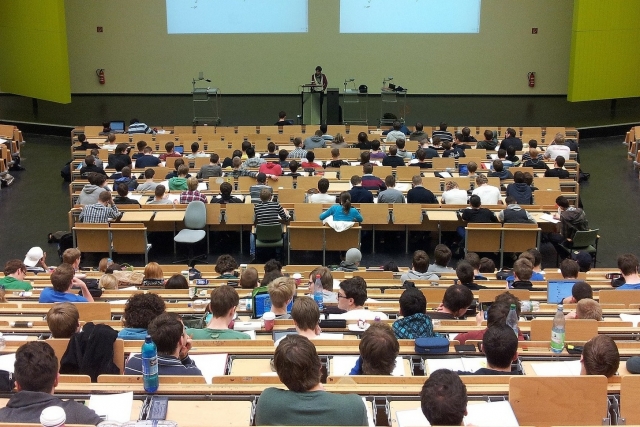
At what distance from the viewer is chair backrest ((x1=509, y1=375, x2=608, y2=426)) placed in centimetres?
451

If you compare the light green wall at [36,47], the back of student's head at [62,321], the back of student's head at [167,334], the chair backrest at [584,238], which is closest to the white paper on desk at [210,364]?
the back of student's head at [167,334]

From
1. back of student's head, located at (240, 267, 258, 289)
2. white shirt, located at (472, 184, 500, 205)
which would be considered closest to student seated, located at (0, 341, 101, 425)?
back of student's head, located at (240, 267, 258, 289)

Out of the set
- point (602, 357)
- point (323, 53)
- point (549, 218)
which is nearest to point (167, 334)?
point (602, 357)

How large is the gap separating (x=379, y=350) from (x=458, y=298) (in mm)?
2091

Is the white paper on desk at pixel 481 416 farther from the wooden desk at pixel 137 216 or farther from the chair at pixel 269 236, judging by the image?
the wooden desk at pixel 137 216

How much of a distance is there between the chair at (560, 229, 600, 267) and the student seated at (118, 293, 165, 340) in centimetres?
685

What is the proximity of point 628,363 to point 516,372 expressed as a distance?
779 millimetres

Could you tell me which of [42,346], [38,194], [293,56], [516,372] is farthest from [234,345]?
[293,56]

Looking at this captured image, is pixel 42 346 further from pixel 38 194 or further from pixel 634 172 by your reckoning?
pixel 634 172

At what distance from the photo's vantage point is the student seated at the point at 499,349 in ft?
16.3

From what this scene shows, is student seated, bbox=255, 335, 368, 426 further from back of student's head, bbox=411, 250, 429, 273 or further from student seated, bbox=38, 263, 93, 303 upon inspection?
back of student's head, bbox=411, 250, 429, 273

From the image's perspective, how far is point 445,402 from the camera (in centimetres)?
395

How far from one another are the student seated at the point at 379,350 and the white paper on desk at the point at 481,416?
479 millimetres

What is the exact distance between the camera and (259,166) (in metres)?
13.8
